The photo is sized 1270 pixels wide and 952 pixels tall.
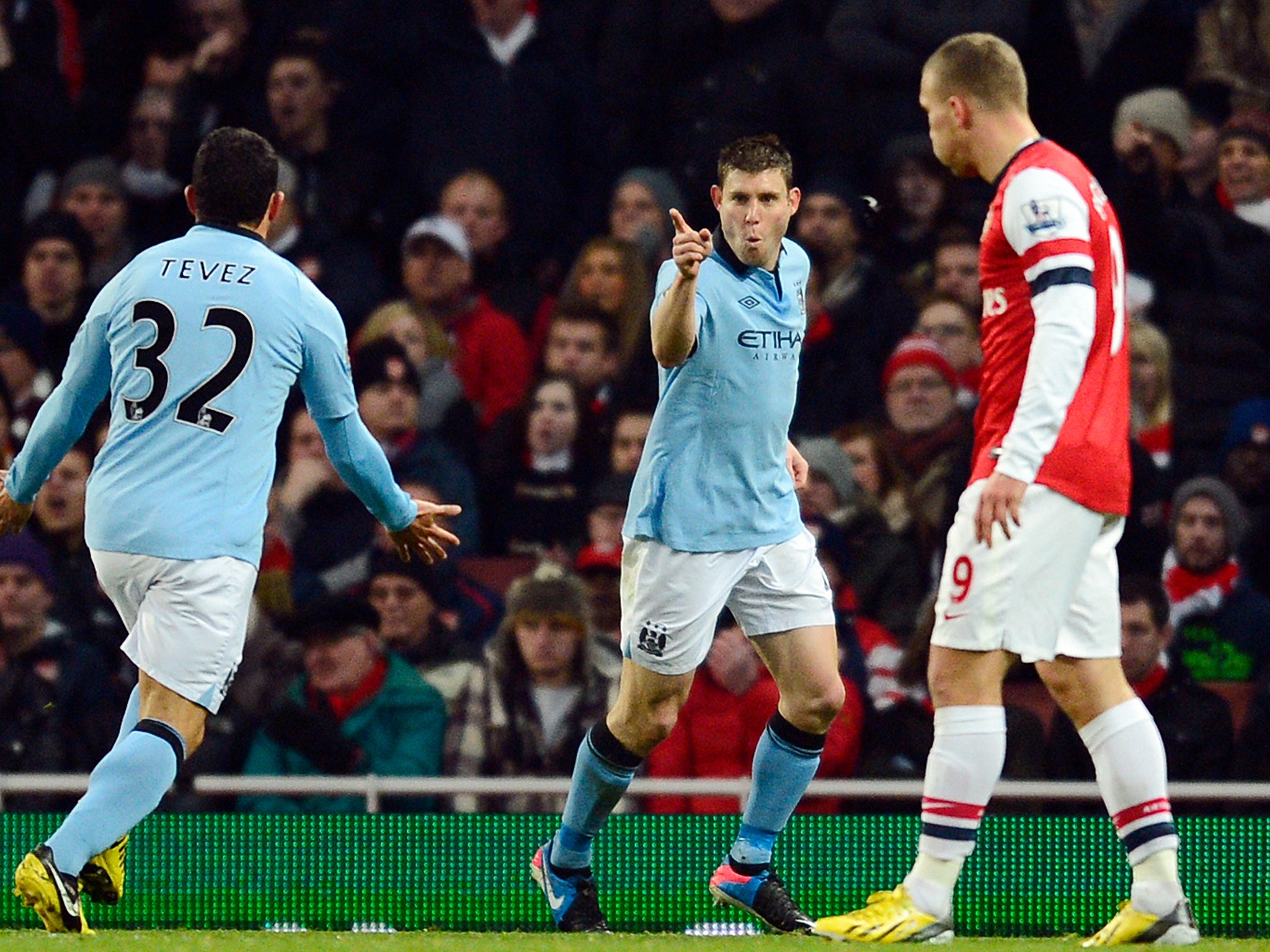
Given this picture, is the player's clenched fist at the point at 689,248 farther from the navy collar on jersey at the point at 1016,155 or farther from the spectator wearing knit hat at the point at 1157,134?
the spectator wearing knit hat at the point at 1157,134

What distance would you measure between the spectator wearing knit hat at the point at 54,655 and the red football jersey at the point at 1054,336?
16.7 ft

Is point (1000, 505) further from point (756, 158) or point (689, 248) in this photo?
point (756, 158)

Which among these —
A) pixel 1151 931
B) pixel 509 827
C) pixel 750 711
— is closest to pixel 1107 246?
pixel 1151 931

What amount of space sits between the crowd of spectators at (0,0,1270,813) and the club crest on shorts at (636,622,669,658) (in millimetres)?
2607

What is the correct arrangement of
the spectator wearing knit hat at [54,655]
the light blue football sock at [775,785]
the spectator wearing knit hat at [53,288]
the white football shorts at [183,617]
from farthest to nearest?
the spectator wearing knit hat at [53,288] → the spectator wearing knit hat at [54,655] → the light blue football sock at [775,785] → the white football shorts at [183,617]

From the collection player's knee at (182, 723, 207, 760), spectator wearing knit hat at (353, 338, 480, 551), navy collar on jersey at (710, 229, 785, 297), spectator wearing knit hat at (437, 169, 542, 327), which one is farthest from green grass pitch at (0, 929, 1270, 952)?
spectator wearing knit hat at (437, 169, 542, 327)

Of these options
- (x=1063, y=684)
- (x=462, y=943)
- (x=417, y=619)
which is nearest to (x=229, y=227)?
(x=462, y=943)

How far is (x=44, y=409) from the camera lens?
19.4 feet

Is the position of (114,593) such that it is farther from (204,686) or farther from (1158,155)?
(1158,155)

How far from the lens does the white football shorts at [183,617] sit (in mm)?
5625

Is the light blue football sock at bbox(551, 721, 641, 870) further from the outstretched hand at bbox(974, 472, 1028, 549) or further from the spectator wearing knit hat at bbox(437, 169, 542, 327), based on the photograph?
the spectator wearing knit hat at bbox(437, 169, 542, 327)

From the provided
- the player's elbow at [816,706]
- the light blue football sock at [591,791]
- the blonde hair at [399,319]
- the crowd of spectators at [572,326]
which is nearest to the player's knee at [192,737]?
the light blue football sock at [591,791]

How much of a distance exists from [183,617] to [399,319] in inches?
212

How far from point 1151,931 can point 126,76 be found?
28.4 feet
